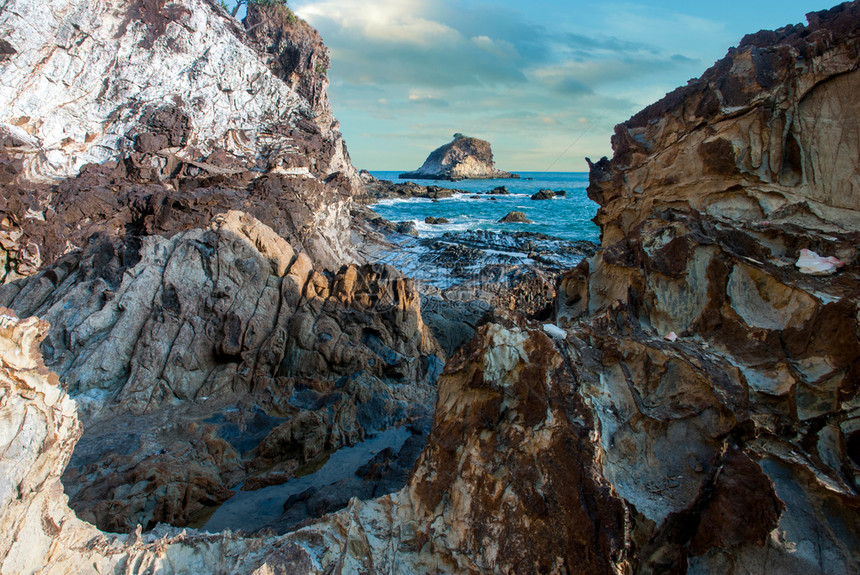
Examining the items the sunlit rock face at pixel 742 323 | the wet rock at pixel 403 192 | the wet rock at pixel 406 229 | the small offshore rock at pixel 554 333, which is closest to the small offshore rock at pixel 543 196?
the wet rock at pixel 403 192

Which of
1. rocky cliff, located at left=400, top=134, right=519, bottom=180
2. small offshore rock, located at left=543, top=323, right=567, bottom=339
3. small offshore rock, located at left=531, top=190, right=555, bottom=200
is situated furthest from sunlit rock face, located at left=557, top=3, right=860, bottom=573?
rocky cliff, located at left=400, top=134, right=519, bottom=180

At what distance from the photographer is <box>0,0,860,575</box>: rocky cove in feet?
11.3

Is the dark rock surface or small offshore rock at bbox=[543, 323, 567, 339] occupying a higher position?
the dark rock surface

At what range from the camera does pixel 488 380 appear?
4.19m

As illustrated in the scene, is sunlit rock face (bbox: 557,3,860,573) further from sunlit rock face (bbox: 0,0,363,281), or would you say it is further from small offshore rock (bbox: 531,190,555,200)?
small offshore rock (bbox: 531,190,555,200)

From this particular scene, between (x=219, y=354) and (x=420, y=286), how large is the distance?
31.8 ft

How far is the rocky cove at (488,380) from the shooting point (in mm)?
3449

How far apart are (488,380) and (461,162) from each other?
418ft

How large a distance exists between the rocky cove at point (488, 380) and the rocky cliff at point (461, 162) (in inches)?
4491

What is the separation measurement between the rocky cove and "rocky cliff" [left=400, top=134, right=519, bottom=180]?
114m

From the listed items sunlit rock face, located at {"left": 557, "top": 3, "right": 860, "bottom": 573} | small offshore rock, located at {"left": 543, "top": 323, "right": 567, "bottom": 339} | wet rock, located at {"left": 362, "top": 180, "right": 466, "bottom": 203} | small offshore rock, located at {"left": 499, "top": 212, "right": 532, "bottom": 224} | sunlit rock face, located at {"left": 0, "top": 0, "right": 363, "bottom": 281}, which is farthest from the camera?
wet rock, located at {"left": 362, "top": 180, "right": 466, "bottom": 203}

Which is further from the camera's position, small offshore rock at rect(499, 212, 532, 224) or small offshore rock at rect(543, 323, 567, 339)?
small offshore rock at rect(499, 212, 532, 224)

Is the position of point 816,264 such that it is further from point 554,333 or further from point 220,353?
point 220,353

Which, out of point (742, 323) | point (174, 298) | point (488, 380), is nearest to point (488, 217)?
point (174, 298)
